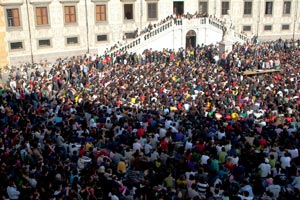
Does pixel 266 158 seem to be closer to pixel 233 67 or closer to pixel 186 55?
pixel 233 67

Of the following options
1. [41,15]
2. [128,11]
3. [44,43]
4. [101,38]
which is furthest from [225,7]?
[44,43]

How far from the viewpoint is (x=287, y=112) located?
2166cm

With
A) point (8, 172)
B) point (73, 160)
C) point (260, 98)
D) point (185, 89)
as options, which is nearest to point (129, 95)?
point (185, 89)

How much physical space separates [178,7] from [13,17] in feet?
63.6

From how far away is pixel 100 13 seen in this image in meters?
44.1

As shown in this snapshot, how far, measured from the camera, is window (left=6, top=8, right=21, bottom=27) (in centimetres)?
3953

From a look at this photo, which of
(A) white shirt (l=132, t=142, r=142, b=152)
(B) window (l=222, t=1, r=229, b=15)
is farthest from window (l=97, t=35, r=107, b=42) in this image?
(A) white shirt (l=132, t=142, r=142, b=152)

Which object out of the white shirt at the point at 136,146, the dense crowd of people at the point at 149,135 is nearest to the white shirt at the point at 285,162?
the dense crowd of people at the point at 149,135

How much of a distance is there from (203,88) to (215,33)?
63.7 feet

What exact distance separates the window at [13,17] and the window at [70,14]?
16.3 feet

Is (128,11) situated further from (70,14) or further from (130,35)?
(70,14)

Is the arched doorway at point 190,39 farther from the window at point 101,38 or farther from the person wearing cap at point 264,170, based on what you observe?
the person wearing cap at point 264,170

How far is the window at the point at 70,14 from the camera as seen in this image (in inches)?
1666

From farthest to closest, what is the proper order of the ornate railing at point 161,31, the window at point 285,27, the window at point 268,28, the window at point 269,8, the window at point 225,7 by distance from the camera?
1. the window at point 285,27
2. the window at point 268,28
3. the window at point 269,8
4. the window at point 225,7
5. the ornate railing at point 161,31
